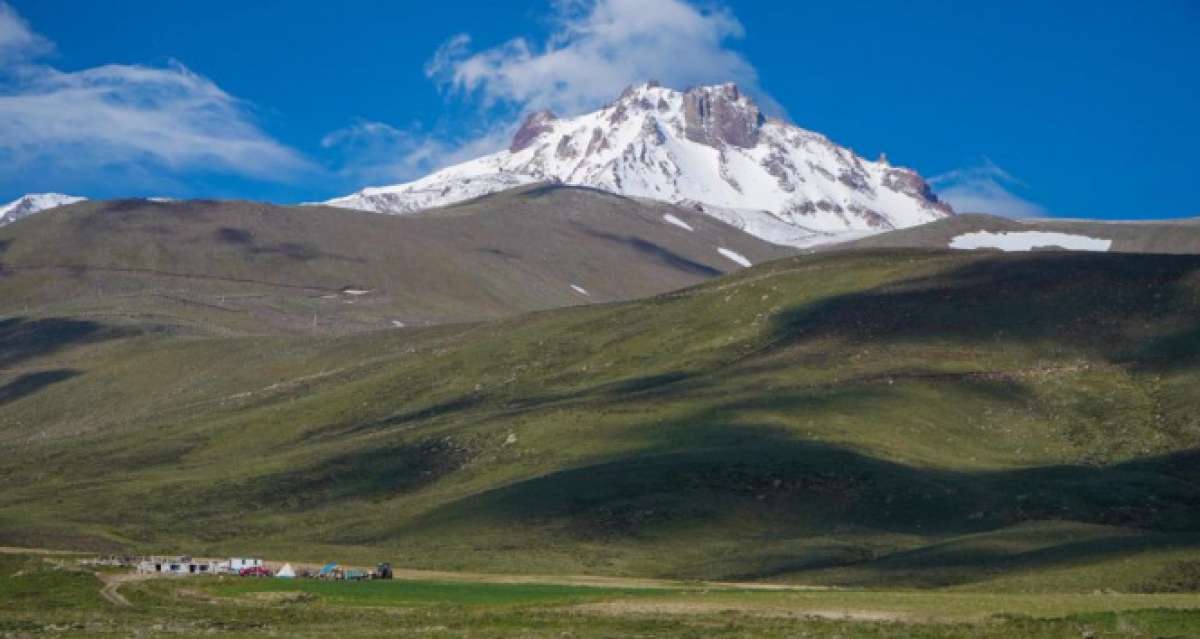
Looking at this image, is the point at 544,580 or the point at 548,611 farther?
the point at 544,580

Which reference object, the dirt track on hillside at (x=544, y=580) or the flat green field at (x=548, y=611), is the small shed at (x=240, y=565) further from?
the flat green field at (x=548, y=611)

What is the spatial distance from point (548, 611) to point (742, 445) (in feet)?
202

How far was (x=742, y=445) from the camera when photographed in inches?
4409

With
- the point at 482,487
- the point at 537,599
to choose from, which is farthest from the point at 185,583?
the point at 482,487

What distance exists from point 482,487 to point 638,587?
48435mm

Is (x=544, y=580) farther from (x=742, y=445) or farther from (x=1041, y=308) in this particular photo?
(x=1041, y=308)

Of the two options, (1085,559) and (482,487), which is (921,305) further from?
(1085,559)

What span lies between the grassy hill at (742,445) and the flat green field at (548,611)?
43.0ft

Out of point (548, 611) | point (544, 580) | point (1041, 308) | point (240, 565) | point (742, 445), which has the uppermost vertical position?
point (1041, 308)

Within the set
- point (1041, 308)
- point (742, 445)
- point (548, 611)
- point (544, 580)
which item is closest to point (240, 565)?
point (544, 580)

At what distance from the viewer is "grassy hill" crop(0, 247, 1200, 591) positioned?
294 ft

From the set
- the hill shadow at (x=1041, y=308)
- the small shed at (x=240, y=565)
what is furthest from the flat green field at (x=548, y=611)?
the hill shadow at (x=1041, y=308)

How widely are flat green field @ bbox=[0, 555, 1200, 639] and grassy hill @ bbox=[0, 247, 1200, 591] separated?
1312 centimetres

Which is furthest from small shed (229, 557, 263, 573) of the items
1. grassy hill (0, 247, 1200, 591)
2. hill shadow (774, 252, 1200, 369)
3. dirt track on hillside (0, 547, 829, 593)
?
hill shadow (774, 252, 1200, 369)
